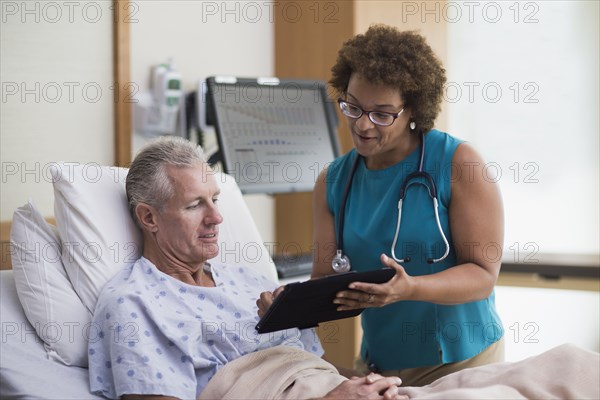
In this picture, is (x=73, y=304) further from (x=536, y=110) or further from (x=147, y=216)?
(x=536, y=110)

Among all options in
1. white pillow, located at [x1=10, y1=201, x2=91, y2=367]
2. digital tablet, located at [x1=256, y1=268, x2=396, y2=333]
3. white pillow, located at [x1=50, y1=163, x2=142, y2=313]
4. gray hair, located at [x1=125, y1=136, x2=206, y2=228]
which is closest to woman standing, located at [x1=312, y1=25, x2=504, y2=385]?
digital tablet, located at [x1=256, y1=268, x2=396, y2=333]

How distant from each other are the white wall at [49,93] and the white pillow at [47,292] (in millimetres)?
506

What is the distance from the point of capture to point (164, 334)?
1.56 meters

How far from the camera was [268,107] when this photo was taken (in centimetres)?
292

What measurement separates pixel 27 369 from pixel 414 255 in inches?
36.9

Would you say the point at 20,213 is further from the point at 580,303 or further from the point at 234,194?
the point at 580,303

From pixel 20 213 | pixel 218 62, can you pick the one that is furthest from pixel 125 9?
pixel 20 213

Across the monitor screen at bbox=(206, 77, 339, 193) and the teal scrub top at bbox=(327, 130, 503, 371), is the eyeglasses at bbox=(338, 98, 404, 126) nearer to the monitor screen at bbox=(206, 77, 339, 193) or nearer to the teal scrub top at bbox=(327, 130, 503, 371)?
the teal scrub top at bbox=(327, 130, 503, 371)

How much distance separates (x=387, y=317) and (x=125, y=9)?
1.45 m

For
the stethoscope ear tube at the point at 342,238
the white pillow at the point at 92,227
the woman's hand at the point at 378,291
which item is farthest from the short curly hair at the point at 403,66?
the white pillow at the point at 92,227

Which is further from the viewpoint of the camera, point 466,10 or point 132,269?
point 466,10

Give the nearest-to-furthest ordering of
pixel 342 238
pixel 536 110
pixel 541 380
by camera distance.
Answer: pixel 541 380 < pixel 342 238 < pixel 536 110

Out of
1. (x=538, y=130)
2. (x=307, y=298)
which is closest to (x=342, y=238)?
(x=307, y=298)

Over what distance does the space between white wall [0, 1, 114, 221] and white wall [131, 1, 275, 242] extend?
0.20 metres
